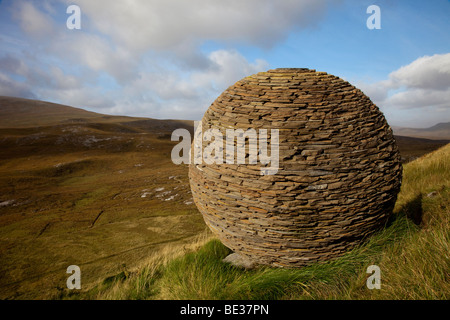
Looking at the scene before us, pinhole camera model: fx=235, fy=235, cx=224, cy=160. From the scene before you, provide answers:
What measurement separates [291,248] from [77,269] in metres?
6.63

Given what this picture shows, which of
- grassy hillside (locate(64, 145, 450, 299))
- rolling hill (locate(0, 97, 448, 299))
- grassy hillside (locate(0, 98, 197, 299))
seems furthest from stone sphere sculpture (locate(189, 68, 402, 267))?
grassy hillside (locate(0, 98, 197, 299))

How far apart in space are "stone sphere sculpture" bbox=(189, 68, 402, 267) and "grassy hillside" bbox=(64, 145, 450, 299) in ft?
1.08

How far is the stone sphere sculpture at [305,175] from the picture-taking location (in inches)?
152

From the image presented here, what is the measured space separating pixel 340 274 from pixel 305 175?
1.79 m

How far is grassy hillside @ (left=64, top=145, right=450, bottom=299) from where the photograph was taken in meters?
3.07

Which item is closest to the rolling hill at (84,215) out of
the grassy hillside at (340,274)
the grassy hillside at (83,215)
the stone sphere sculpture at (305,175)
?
the grassy hillside at (83,215)

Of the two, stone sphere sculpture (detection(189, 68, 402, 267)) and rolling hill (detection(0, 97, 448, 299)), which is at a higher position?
stone sphere sculpture (detection(189, 68, 402, 267))

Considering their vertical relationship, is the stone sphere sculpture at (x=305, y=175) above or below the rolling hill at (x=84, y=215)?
above

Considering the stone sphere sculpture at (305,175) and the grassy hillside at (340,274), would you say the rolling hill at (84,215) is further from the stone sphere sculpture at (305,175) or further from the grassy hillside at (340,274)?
the stone sphere sculpture at (305,175)

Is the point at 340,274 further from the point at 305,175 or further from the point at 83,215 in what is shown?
the point at 83,215

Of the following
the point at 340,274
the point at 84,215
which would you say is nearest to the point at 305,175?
the point at 340,274

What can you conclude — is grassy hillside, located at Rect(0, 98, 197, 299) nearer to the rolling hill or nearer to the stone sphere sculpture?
the rolling hill

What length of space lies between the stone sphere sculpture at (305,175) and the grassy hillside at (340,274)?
1.08 ft

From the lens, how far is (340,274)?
12.9ft
